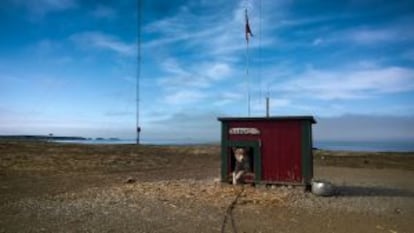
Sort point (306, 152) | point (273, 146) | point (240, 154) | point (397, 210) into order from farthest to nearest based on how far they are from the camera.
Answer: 1. point (240, 154)
2. point (273, 146)
3. point (306, 152)
4. point (397, 210)

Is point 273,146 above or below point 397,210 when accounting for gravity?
above

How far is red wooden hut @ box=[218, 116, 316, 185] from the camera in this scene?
16641 mm

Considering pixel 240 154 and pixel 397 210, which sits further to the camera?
pixel 240 154

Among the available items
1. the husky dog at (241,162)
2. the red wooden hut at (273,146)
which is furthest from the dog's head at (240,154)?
the red wooden hut at (273,146)

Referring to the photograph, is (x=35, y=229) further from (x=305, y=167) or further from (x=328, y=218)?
(x=305, y=167)

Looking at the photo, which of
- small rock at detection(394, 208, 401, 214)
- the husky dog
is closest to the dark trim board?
the husky dog

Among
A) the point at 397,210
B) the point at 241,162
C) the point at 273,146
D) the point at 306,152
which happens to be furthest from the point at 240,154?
the point at 397,210

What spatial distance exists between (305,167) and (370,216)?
14.4 feet

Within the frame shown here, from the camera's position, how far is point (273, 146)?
17.2 metres

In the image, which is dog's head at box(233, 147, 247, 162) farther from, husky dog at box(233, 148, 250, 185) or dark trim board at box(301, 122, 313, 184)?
dark trim board at box(301, 122, 313, 184)

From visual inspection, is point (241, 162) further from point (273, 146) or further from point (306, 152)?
point (306, 152)

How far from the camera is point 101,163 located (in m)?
30.8

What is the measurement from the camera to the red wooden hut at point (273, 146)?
54.6 ft

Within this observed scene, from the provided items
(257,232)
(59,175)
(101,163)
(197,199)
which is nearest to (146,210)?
(197,199)
